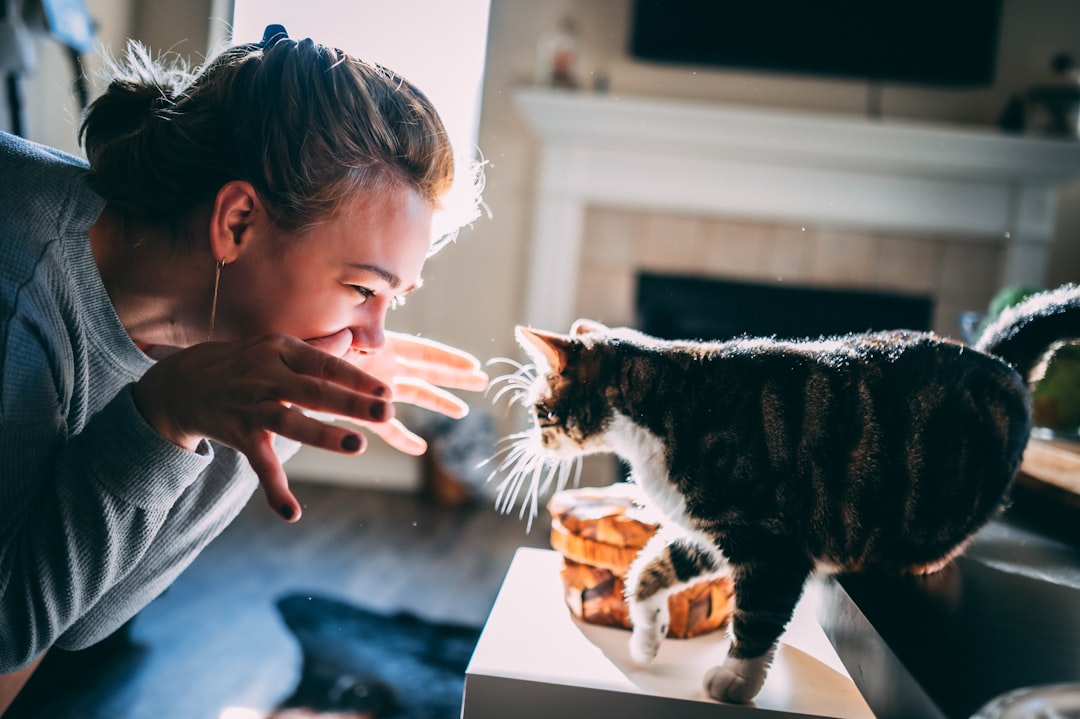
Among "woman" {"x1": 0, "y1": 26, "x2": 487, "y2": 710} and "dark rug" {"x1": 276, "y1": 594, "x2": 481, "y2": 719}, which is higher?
"woman" {"x1": 0, "y1": 26, "x2": 487, "y2": 710}

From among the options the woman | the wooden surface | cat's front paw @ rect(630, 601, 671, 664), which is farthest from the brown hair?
the wooden surface

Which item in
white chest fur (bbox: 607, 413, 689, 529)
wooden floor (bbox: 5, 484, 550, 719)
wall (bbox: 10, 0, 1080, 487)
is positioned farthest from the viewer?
wall (bbox: 10, 0, 1080, 487)

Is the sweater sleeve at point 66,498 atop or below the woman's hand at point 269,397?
below

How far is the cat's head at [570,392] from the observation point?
53 centimetres

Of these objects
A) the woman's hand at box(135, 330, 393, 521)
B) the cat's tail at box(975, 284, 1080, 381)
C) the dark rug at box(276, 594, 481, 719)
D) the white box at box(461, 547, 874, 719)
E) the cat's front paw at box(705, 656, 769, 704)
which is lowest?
the dark rug at box(276, 594, 481, 719)

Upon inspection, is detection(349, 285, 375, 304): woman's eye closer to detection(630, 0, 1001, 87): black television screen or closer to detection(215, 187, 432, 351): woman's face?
detection(215, 187, 432, 351): woman's face

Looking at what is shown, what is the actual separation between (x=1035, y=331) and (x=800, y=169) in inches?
80.8

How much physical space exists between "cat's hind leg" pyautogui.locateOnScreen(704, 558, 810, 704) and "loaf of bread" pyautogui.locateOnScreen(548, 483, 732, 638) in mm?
71

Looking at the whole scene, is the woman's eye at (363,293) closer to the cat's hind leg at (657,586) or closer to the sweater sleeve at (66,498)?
the sweater sleeve at (66,498)

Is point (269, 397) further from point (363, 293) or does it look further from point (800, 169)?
point (800, 169)

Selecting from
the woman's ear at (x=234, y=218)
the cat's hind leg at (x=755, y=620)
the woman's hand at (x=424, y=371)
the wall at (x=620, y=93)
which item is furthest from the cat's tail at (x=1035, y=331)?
the wall at (x=620, y=93)

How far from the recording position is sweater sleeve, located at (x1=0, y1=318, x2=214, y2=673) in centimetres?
44

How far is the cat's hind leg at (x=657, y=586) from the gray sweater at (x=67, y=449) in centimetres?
28

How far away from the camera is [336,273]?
22.4 inches
